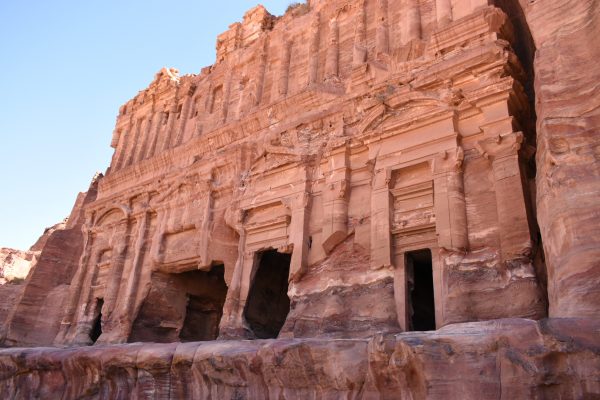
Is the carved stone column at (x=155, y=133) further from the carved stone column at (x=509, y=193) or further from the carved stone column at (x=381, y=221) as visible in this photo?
the carved stone column at (x=509, y=193)

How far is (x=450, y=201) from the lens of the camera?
7789mm

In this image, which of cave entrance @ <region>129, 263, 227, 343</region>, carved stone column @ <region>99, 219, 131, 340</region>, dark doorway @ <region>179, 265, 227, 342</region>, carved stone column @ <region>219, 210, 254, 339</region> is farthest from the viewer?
dark doorway @ <region>179, 265, 227, 342</region>

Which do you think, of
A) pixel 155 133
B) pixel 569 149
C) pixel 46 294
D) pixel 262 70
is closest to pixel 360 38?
pixel 262 70

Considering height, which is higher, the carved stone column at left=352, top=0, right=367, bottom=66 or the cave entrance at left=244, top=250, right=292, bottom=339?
the carved stone column at left=352, top=0, right=367, bottom=66

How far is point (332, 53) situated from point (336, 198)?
187 inches

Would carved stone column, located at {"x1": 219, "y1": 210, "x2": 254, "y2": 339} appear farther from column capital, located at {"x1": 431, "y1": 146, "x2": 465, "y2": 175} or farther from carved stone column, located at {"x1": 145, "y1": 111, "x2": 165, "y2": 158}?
carved stone column, located at {"x1": 145, "y1": 111, "x2": 165, "y2": 158}

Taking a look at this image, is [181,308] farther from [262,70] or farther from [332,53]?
[332,53]

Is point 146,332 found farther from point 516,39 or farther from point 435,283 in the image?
point 516,39

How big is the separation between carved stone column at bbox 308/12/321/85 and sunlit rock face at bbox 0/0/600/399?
0.06 meters

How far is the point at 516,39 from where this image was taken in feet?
31.9

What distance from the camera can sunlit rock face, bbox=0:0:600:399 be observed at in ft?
15.8

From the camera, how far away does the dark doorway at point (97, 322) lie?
14484mm

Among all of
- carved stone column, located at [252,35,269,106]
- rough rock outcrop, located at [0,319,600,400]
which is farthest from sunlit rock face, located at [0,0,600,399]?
carved stone column, located at [252,35,269,106]

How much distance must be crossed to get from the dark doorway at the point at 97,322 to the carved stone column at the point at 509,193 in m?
12.0
